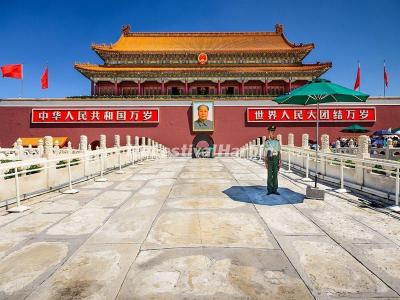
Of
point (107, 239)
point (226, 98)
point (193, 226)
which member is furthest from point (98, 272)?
point (226, 98)

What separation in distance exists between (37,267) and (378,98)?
3125cm

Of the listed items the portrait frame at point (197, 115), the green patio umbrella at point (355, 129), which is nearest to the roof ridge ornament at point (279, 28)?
the portrait frame at point (197, 115)

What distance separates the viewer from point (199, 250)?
376cm

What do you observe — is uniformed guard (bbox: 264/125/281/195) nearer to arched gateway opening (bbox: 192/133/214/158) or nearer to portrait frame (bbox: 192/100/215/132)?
arched gateway opening (bbox: 192/133/214/158)

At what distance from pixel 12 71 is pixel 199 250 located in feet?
104

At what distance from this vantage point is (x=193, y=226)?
15.6ft

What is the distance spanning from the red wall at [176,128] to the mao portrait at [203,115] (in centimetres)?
59

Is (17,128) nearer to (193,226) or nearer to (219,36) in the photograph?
(219,36)

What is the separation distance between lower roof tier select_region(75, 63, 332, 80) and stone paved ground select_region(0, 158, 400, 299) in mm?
26158

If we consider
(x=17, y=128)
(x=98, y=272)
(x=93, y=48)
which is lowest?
(x=98, y=272)

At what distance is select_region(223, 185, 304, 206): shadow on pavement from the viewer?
6676 millimetres

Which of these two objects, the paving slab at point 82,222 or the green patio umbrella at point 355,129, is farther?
the green patio umbrella at point 355,129

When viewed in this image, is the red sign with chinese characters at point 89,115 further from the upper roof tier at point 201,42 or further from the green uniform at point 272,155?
the green uniform at point 272,155

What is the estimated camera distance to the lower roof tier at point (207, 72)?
30.7m
